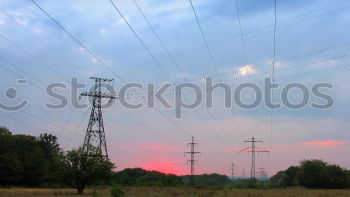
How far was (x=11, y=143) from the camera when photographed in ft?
334

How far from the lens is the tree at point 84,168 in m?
60.0

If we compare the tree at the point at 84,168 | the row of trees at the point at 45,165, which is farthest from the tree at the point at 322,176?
the tree at the point at 84,168

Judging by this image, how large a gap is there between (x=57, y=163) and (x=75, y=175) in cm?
349

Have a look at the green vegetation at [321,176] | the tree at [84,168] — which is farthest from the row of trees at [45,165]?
the green vegetation at [321,176]

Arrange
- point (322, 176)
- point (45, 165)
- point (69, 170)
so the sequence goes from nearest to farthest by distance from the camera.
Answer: point (69, 170), point (45, 165), point (322, 176)

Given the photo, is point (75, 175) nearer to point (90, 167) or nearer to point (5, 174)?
point (90, 167)

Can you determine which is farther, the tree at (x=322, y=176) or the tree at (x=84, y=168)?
the tree at (x=322, y=176)

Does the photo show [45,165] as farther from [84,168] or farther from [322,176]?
[322,176]

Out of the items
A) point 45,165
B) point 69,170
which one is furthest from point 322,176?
point 69,170

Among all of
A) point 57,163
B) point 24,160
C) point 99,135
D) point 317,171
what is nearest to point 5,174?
point 24,160

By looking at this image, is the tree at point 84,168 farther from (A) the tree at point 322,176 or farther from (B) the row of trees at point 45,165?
(A) the tree at point 322,176

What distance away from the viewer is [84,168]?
60312 millimetres

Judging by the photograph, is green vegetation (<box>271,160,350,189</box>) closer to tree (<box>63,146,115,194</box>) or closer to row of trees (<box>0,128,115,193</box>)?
row of trees (<box>0,128,115,193</box>)

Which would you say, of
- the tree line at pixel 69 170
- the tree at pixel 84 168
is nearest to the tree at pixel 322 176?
the tree line at pixel 69 170
